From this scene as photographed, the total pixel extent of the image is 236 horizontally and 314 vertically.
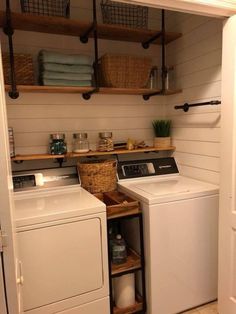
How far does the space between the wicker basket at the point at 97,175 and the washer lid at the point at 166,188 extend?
15cm

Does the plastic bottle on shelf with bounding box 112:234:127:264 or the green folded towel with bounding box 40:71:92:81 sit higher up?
the green folded towel with bounding box 40:71:92:81

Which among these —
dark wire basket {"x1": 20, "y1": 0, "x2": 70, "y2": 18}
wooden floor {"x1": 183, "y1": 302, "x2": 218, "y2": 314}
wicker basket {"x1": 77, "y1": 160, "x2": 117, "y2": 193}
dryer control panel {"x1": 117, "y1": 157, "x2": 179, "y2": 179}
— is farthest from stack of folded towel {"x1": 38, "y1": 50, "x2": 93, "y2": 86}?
wooden floor {"x1": 183, "y1": 302, "x2": 218, "y2": 314}

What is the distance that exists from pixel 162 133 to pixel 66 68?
1092 mm

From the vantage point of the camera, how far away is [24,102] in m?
2.12

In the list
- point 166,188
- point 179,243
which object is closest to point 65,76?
point 166,188

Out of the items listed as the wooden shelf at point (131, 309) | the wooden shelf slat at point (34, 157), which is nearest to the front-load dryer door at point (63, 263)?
the wooden shelf at point (131, 309)

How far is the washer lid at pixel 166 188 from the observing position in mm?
1831

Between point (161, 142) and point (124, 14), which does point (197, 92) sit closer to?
point (161, 142)

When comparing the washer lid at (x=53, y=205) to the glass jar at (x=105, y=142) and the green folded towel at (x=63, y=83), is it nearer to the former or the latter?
the glass jar at (x=105, y=142)

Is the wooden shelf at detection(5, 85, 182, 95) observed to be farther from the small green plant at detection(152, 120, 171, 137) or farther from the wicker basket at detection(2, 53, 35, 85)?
the small green plant at detection(152, 120, 171, 137)

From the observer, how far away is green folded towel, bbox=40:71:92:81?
196cm

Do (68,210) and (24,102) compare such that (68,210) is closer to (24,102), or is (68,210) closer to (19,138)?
(19,138)

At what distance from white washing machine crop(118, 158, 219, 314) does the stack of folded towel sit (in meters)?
0.97

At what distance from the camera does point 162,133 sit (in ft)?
8.26
